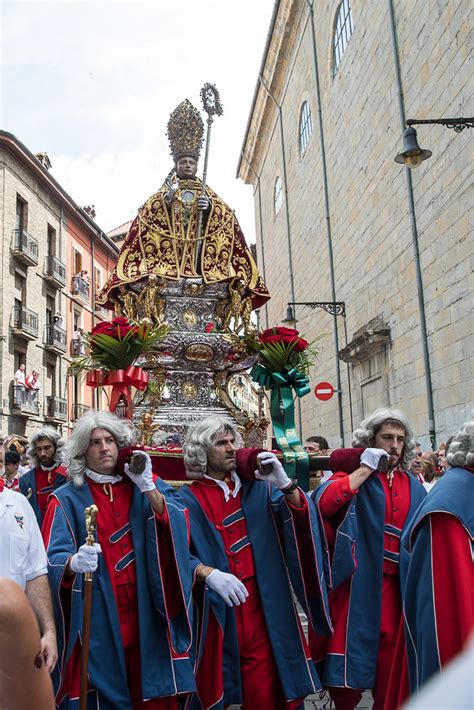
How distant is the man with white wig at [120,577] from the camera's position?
3.25 meters

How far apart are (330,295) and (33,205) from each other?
13934mm

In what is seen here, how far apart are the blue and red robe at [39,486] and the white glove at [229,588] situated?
8.78 feet

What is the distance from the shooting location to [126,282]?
19.4 ft

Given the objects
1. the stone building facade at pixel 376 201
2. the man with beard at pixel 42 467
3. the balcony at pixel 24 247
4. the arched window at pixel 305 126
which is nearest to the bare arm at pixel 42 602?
the man with beard at pixel 42 467

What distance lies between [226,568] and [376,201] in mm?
11827

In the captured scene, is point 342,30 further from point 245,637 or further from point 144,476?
point 245,637

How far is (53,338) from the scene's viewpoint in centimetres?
2795

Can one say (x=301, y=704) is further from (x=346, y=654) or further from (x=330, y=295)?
(x=330, y=295)

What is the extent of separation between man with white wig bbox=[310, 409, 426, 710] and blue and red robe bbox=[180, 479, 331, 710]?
158mm

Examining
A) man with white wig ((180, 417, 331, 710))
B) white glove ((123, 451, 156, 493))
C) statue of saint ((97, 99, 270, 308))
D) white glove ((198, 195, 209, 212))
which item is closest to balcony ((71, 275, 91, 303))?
statue of saint ((97, 99, 270, 308))

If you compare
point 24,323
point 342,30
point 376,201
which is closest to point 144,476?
point 376,201

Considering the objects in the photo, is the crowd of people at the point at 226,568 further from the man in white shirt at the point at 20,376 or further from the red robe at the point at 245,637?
the man in white shirt at the point at 20,376

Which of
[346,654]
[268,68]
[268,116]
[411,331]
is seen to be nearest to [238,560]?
[346,654]

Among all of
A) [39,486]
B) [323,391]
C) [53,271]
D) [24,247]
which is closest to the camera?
[39,486]
